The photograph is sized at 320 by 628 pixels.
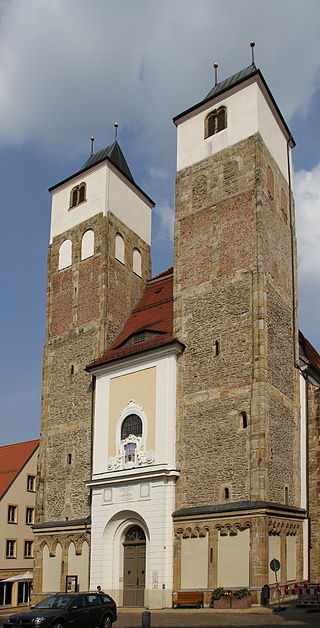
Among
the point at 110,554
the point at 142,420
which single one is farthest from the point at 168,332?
the point at 110,554

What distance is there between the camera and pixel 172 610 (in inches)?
1005

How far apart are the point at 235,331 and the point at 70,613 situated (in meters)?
13.3

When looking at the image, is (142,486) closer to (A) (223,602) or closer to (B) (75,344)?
(A) (223,602)

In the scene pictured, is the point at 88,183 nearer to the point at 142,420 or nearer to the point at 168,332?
the point at 168,332

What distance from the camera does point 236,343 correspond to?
2795 cm

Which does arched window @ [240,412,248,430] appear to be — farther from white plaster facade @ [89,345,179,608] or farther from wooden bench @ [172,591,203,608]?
wooden bench @ [172,591,203,608]

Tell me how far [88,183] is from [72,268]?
15.7 feet

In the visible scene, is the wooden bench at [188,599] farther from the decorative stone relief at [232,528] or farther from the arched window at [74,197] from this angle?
the arched window at [74,197]

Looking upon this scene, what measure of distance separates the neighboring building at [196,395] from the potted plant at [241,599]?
48 cm

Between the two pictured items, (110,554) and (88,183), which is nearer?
(110,554)

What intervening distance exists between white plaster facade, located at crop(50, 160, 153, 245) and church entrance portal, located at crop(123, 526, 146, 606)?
16.1m

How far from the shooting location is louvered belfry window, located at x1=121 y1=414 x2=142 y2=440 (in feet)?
97.7

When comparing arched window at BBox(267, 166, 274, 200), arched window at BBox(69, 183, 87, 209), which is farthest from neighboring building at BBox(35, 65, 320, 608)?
arched window at BBox(69, 183, 87, 209)

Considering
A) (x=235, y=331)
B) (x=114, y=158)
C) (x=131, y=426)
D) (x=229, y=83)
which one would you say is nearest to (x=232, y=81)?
(x=229, y=83)
